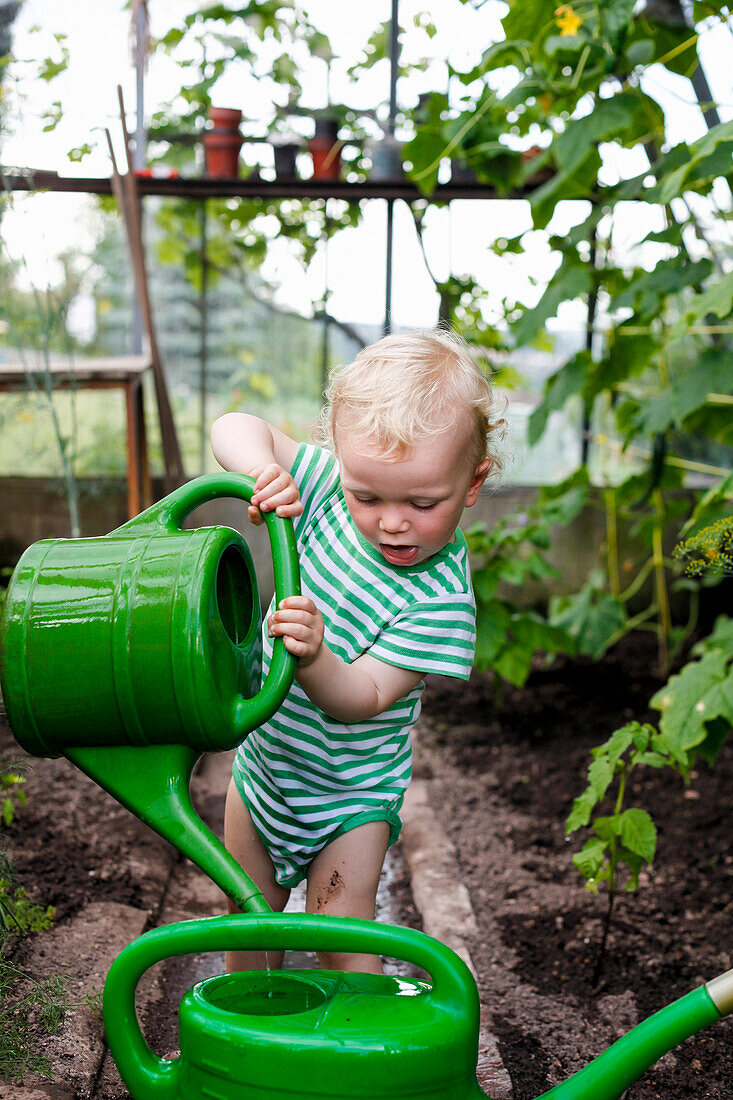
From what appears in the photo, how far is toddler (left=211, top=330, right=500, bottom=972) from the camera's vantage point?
1.10 metres

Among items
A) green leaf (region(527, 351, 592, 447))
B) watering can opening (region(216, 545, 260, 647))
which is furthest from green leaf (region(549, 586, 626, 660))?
watering can opening (region(216, 545, 260, 647))

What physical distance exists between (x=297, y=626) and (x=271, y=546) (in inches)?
3.8

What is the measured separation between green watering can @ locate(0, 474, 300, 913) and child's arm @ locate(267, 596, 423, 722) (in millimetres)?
24

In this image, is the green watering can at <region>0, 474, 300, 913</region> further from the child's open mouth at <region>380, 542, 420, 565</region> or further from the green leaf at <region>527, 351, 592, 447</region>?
the green leaf at <region>527, 351, 592, 447</region>

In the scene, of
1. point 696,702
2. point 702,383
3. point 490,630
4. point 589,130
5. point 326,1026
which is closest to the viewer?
point 326,1026

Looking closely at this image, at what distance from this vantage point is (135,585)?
37.9 inches

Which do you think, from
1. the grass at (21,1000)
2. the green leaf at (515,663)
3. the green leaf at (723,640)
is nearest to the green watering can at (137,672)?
the grass at (21,1000)

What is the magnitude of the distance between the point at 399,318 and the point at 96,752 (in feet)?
12.4

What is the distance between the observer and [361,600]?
1.26 meters

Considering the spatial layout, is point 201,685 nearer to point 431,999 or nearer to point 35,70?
point 431,999

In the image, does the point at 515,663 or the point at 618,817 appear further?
the point at 515,663

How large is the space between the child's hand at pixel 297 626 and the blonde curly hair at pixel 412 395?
7.9 inches

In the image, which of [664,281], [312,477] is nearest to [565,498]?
[664,281]

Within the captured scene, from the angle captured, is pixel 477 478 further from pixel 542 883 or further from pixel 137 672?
pixel 542 883
